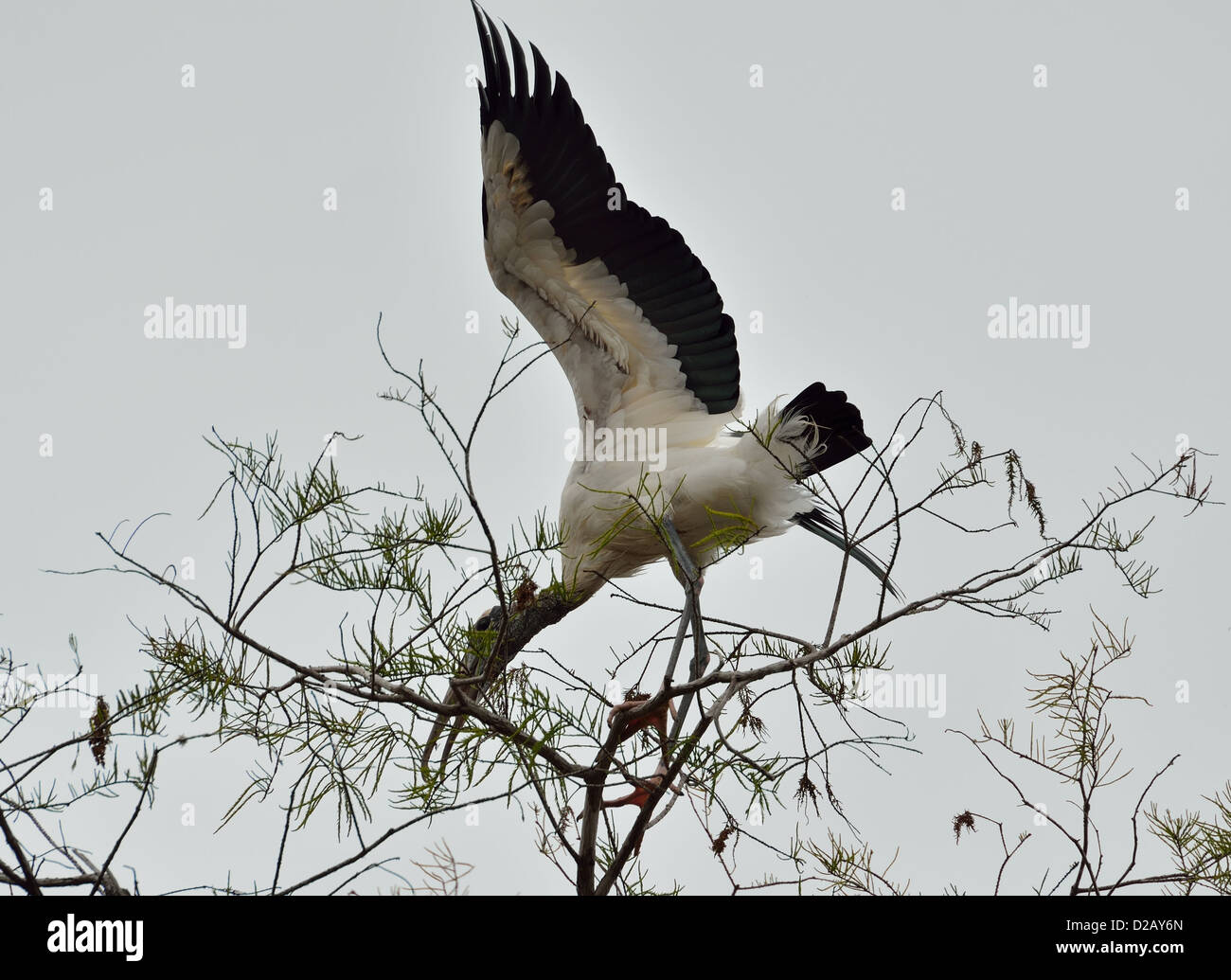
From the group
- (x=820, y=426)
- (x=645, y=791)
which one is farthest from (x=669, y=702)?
(x=820, y=426)

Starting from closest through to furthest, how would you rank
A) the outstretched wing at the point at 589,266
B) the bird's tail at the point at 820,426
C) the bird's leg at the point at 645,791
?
the bird's leg at the point at 645,791
the bird's tail at the point at 820,426
the outstretched wing at the point at 589,266

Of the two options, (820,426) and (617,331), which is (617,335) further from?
(820,426)

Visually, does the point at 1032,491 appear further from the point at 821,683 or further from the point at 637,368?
the point at 637,368

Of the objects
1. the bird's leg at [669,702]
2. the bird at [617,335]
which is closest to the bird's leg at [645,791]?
the bird's leg at [669,702]

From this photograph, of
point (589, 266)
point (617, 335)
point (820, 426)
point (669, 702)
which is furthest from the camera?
point (617, 335)

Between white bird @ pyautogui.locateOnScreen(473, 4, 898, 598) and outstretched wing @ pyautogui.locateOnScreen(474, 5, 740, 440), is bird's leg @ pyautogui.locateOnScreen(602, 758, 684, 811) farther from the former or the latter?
outstretched wing @ pyautogui.locateOnScreen(474, 5, 740, 440)

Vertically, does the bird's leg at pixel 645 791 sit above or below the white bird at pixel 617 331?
below

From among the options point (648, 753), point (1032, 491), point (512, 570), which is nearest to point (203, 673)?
point (512, 570)

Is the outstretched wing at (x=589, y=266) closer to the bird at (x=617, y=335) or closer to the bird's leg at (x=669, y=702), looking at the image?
the bird at (x=617, y=335)

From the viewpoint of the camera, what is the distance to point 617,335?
4.62m

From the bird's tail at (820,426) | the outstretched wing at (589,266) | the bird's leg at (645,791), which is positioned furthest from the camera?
the outstretched wing at (589,266)

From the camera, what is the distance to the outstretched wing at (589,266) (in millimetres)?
4305

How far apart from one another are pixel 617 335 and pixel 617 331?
20 millimetres
